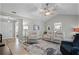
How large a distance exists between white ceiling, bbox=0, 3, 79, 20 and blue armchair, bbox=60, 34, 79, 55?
509 millimetres

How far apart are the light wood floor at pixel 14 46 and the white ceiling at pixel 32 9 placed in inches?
21.2

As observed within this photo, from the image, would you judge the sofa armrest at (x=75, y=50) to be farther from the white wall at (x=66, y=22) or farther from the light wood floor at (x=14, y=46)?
the light wood floor at (x=14, y=46)

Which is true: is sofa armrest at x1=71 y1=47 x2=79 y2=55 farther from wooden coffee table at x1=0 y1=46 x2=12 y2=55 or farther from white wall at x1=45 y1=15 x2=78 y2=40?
wooden coffee table at x1=0 y1=46 x2=12 y2=55

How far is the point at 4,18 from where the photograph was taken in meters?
2.40

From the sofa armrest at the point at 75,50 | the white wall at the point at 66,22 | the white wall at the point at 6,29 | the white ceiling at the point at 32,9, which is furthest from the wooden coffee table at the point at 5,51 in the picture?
the sofa armrest at the point at 75,50

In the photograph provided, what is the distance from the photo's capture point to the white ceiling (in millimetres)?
2389

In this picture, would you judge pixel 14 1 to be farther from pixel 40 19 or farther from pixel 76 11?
pixel 76 11

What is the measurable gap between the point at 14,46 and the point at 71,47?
3.64 feet

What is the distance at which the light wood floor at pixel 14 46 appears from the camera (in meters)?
2.42

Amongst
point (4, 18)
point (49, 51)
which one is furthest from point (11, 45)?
point (49, 51)

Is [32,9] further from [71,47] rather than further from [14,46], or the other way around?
[71,47]

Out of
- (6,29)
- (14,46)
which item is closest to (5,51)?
(14,46)

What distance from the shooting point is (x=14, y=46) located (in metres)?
2.49

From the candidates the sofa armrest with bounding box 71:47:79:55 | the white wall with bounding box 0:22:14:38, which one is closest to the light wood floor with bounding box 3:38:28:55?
the white wall with bounding box 0:22:14:38
